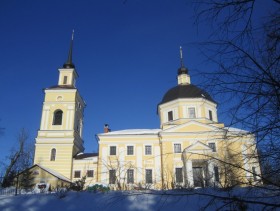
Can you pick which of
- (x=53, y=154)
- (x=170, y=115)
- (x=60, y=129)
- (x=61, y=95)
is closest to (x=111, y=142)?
(x=60, y=129)

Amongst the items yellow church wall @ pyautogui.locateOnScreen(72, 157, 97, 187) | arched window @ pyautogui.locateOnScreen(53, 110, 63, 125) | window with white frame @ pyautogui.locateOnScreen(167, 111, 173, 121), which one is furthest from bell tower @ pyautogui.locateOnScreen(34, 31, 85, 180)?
window with white frame @ pyautogui.locateOnScreen(167, 111, 173, 121)

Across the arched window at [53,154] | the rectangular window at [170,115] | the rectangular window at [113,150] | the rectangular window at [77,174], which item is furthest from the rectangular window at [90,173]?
the rectangular window at [170,115]

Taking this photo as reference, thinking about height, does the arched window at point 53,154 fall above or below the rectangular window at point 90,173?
above

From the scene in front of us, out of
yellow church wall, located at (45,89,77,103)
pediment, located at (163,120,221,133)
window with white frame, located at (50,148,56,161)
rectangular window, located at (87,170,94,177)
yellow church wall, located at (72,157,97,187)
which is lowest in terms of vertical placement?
rectangular window, located at (87,170,94,177)

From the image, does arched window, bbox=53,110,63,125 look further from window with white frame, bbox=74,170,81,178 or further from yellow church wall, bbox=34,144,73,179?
window with white frame, bbox=74,170,81,178

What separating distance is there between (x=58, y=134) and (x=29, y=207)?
23.0 metres

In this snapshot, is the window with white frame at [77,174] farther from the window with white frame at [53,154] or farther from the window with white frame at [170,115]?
the window with white frame at [170,115]

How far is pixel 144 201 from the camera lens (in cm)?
1138

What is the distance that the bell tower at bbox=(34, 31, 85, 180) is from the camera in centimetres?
3239

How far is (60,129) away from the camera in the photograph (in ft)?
111

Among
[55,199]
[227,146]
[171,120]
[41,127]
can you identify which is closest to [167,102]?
[171,120]

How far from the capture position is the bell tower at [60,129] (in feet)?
106

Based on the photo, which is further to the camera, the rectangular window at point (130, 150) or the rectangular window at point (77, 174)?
the rectangular window at point (77, 174)

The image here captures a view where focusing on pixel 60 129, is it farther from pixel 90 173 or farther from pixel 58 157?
pixel 90 173
